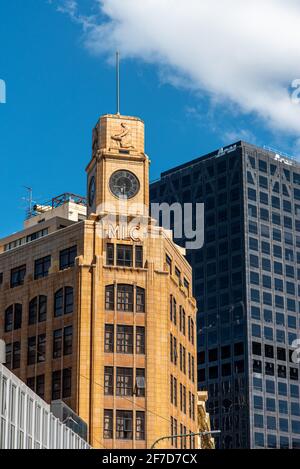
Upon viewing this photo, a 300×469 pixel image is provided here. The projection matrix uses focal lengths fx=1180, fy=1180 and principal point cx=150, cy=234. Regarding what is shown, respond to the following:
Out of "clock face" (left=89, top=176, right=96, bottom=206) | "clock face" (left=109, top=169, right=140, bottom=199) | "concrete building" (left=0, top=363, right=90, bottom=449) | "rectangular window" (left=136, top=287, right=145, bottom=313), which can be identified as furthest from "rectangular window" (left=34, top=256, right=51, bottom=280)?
"concrete building" (left=0, top=363, right=90, bottom=449)

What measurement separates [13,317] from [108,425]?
18137mm

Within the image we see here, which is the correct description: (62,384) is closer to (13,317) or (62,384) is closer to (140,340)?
(140,340)

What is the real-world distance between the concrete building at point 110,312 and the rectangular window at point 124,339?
0.38 ft

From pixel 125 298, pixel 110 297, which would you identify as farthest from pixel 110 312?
pixel 125 298

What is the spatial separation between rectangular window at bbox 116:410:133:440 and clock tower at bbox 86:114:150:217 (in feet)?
68.4

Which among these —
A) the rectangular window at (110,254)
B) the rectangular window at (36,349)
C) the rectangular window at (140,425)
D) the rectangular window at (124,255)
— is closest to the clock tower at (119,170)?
the rectangular window at (110,254)

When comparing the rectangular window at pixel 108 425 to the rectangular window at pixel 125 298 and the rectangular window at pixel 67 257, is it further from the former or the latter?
the rectangular window at pixel 67 257

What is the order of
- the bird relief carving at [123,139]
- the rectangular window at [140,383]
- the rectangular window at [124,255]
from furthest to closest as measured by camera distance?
the bird relief carving at [123,139] < the rectangular window at [124,255] < the rectangular window at [140,383]

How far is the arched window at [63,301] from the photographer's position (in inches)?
4606

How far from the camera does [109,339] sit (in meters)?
115

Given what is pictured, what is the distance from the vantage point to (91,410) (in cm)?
11069

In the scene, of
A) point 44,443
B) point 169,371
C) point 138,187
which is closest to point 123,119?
point 138,187

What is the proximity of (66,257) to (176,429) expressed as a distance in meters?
20.6
